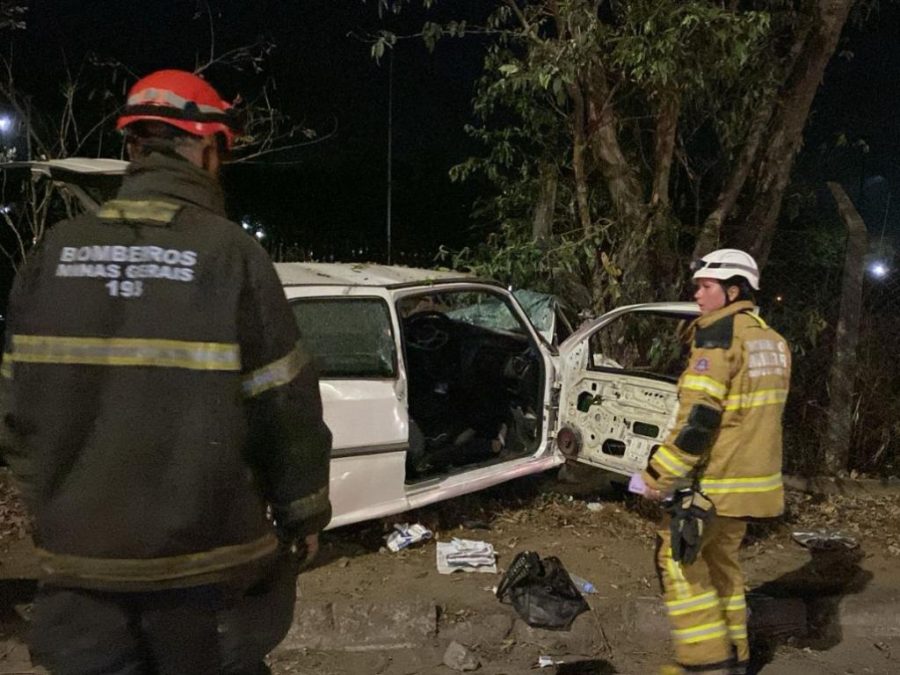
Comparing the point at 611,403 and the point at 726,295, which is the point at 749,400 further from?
the point at 611,403

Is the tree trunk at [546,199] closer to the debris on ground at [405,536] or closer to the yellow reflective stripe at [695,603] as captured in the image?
the debris on ground at [405,536]

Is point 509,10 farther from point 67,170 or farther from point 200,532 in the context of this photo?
point 200,532

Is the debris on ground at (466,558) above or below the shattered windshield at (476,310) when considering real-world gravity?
below

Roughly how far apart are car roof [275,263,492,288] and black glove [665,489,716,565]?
2214 mm

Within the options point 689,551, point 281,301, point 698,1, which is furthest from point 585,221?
point 281,301

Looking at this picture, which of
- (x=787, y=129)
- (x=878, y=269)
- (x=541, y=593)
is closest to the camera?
(x=541, y=593)

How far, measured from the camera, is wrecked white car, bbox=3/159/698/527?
4707 mm

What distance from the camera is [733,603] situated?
12.3 ft

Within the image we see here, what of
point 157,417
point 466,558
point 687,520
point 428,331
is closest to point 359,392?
point 466,558

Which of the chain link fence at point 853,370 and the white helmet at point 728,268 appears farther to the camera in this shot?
the chain link fence at point 853,370

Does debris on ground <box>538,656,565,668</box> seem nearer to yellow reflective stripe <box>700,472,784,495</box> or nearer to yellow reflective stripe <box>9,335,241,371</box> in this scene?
yellow reflective stripe <box>700,472,784,495</box>

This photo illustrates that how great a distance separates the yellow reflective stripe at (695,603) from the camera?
359 cm

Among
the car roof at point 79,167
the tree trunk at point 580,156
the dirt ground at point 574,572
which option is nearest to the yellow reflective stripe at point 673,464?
the dirt ground at point 574,572

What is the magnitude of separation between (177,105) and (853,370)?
5851mm
